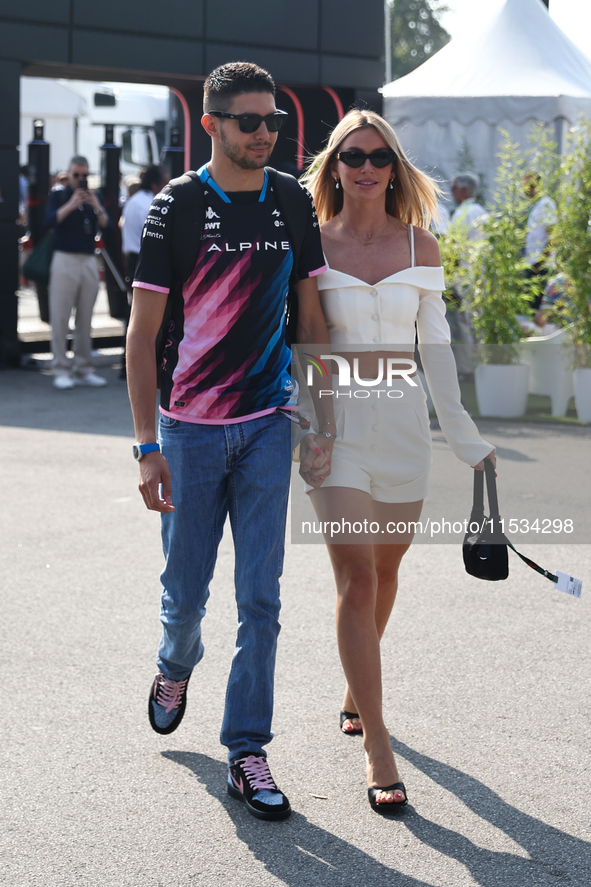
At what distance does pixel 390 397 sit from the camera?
3422 millimetres

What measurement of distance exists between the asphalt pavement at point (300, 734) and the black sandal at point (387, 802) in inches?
1.4

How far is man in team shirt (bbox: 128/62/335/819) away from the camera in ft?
10.3

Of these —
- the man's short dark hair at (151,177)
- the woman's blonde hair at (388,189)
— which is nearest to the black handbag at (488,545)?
the woman's blonde hair at (388,189)

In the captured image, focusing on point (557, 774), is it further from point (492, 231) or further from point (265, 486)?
point (492, 231)

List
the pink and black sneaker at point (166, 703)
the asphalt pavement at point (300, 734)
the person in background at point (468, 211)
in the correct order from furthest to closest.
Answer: the person in background at point (468, 211) < the pink and black sneaker at point (166, 703) < the asphalt pavement at point (300, 734)

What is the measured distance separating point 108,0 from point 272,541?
10.9 metres

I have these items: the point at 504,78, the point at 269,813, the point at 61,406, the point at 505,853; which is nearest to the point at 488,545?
the point at 505,853

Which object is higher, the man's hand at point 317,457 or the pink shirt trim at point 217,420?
the pink shirt trim at point 217,420

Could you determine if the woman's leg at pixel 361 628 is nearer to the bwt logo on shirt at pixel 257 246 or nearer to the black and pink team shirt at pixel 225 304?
the black and pink team shirt at pixel 225 304

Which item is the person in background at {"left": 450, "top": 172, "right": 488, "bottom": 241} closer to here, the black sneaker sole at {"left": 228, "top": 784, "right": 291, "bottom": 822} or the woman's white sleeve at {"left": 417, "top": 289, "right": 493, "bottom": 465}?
the woman's white sleeve at {"left": 417, "top": 289, "right": 493, "bottom": 465}

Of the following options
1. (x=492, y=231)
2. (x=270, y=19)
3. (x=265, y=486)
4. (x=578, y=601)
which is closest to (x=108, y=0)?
(x=270, y=19)

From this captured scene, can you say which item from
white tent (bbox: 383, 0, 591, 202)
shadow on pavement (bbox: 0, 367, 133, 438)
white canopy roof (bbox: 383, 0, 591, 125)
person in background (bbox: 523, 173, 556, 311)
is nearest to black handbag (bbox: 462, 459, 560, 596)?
shadow on pavement (bbox: 0, 367, 133, 438)

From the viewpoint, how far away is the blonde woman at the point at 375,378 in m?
3.30

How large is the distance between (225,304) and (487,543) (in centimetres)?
110
